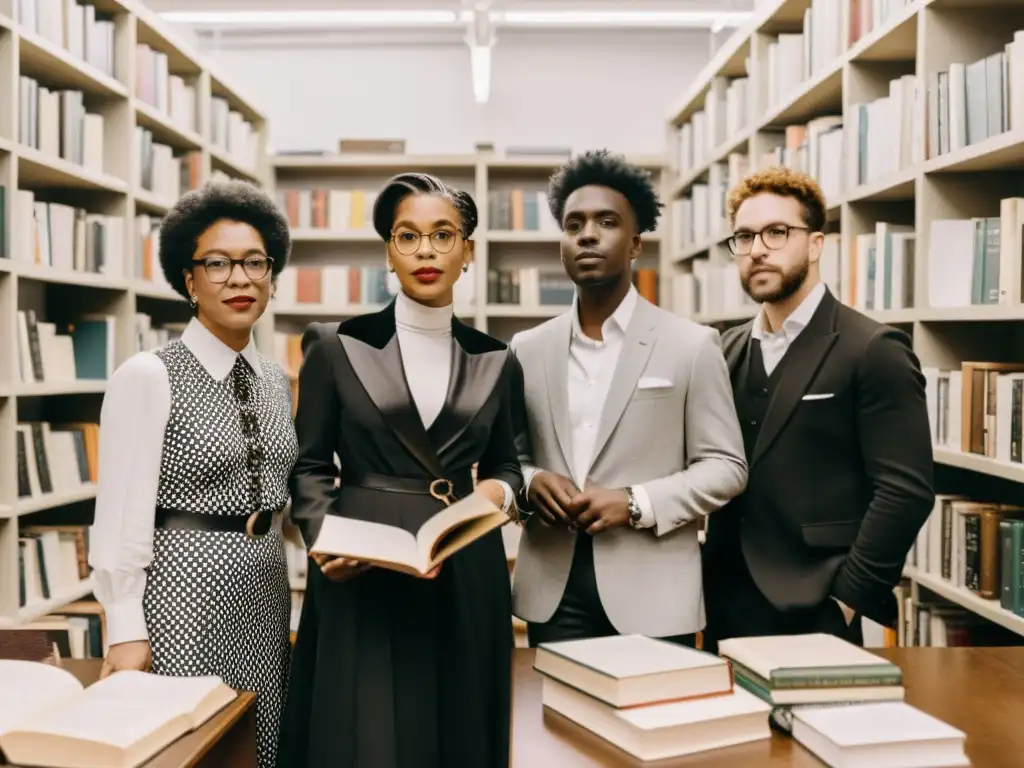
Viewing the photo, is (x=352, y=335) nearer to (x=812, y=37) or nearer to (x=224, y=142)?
(x=812, y=37)

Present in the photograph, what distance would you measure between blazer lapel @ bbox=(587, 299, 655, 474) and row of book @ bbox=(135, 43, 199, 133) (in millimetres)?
2985

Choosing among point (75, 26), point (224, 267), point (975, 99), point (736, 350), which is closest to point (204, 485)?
point (224, 267)

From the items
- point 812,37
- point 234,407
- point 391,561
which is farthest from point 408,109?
point 391,561

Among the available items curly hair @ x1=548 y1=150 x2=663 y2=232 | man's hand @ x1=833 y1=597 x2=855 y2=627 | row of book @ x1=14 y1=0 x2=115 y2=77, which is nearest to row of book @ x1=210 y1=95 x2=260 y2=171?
row of book @ x1=14 y1=0 x2=115 y2=77

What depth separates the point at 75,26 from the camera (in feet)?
10.9

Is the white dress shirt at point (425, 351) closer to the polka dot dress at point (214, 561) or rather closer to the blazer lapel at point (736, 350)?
the polka dot dress at point (214, 561)

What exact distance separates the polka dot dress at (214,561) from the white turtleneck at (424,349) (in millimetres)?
332

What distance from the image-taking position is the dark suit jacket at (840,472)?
1.74 metres

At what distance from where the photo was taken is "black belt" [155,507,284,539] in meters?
1.61

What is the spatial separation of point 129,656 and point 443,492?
60 centimetres

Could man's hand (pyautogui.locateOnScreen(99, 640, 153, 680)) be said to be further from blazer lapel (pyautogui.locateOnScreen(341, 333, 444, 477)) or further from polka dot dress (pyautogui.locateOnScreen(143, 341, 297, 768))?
blazer lapel (pyautogui.locateOnScreen(341, 333, 444, 477))

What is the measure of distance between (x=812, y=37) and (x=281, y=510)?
2870 mm

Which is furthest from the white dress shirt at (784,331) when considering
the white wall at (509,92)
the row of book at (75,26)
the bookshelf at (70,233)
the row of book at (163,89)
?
the white wall at (509,92)

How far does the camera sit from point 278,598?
175cm
